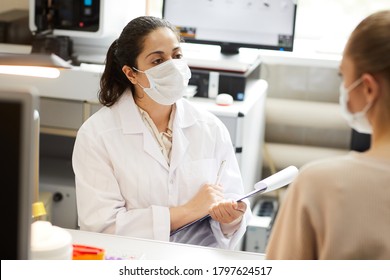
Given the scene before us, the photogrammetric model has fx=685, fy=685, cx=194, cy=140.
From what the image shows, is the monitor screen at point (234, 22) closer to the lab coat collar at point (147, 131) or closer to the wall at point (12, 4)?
the wall at point (12, 4)

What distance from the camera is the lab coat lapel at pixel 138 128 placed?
2.05 m

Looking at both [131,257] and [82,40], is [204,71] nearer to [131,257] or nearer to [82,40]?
[82,40]

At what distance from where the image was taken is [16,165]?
0.96 m

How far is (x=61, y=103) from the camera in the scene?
319cm

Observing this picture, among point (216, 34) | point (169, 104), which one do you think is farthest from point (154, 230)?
point (216, 34)

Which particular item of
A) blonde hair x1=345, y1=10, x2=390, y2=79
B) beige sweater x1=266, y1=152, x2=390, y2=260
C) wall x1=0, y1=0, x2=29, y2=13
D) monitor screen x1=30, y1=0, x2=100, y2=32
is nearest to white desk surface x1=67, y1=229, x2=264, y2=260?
beige sweater x1=266, y1=152, x2=390, y2=260

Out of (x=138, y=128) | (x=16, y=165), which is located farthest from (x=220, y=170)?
(x=16, y=165)

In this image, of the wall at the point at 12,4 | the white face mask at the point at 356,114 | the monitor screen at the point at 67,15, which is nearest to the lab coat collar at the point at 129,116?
the white face mask at the point at 356,114

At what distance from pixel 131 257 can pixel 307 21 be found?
2.41 meters

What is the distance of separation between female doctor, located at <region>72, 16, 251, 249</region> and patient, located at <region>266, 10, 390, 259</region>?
76 centimetres

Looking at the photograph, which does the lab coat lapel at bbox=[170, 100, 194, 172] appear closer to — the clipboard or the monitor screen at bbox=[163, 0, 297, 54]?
the clipboard

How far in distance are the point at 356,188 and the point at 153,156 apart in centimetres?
101

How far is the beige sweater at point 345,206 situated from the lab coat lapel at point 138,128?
93cm

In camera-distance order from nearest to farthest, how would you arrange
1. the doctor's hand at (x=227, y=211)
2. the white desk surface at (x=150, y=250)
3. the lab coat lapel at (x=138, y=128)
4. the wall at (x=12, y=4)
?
the white desk surface at (x=150, y=250)
the doctor's hand at (x=227, y=211)
the lab coat lapel at (x=138, y=128)
the wall at (x=12, y=4)
